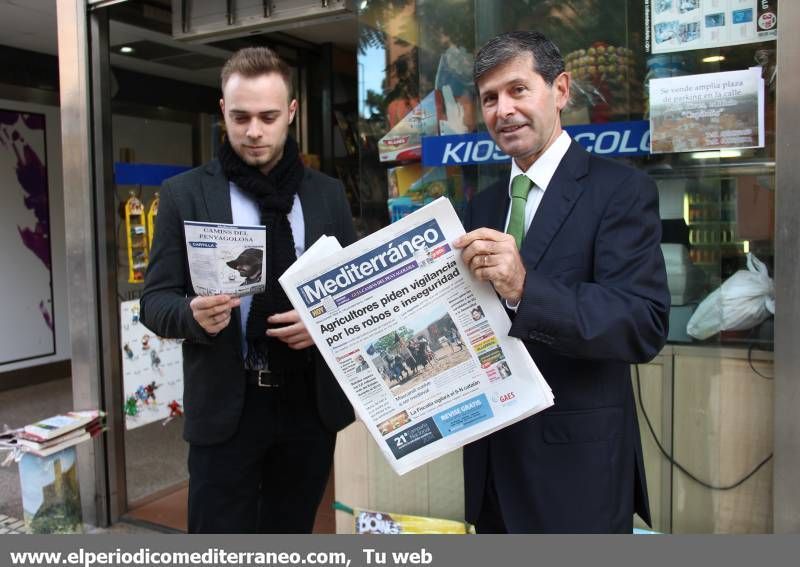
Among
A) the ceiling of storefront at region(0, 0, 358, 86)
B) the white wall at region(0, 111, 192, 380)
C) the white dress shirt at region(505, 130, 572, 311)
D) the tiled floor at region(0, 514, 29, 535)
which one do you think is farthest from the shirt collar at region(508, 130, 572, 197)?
the white wall at region(0, 111, 192, 380)

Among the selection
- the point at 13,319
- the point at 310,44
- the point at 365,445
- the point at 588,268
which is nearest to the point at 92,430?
the point at 365,445

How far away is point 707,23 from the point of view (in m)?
2.50

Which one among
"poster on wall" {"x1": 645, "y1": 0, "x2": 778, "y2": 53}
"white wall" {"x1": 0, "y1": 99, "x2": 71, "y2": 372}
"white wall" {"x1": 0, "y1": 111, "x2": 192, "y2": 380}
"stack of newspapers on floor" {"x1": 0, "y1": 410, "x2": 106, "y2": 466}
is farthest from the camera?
"white wall" {"x1": 0, "y1": 99, "x2": 71, "y2": 372}

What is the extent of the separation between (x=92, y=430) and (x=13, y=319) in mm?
4162

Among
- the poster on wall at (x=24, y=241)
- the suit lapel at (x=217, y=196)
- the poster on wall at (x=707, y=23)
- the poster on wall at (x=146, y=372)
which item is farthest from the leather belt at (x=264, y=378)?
the poster on wall at (x=24, y=241)

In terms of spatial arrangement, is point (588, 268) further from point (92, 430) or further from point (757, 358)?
point (92, 430)

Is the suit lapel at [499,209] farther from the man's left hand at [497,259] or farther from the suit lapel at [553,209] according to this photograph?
the man's left hand at [497,259]

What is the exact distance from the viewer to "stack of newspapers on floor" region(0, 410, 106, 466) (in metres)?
3.11

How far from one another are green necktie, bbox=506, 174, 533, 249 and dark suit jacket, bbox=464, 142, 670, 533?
5cm

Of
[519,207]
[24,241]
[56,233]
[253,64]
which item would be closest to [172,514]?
[253,64]

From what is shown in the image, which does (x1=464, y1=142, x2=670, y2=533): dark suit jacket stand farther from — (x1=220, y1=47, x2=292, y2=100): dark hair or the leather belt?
(x1=220, y1=47, x2=292, y2=100): dark hair

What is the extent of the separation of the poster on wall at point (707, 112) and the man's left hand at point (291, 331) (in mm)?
1525

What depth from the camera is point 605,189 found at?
4.99ft

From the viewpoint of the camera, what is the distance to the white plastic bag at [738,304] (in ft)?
8.14
